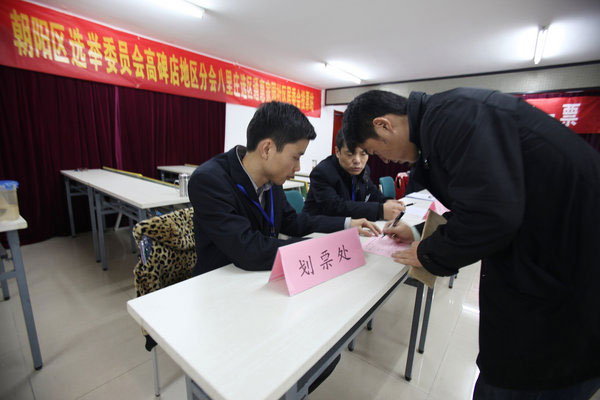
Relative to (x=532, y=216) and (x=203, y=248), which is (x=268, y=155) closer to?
(x=203, y=248)

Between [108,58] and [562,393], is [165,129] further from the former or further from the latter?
[562,393]

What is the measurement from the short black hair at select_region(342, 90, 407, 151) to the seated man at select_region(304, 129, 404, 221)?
67 cm

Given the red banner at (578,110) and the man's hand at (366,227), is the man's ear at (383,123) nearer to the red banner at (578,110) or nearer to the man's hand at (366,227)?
the man's hand at (366,227)

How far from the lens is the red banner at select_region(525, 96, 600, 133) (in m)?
4.09

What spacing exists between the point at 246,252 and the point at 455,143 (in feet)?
→ 2.09

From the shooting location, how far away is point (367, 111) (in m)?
0.79

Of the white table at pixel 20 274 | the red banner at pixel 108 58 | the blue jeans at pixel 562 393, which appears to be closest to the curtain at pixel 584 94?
the red banner at pixel 108 58

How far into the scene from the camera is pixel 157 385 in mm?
1267

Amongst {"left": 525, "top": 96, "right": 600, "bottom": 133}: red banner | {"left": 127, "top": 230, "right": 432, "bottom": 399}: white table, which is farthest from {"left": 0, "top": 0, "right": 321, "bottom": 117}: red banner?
{"left": 525, "top": 96, "right": 600, "bottom": 133}: red banner

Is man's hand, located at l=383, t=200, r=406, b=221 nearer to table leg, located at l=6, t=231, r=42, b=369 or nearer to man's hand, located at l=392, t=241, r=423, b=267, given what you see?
man's hand, located at l=392, t=241, r=423, b=267

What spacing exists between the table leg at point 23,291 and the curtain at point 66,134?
2423 millimetres

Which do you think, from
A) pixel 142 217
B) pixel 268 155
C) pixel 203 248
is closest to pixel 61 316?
pixel 142 217

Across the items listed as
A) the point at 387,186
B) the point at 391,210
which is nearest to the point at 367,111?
the point at 391,210

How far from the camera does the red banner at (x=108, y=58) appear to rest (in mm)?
2742
